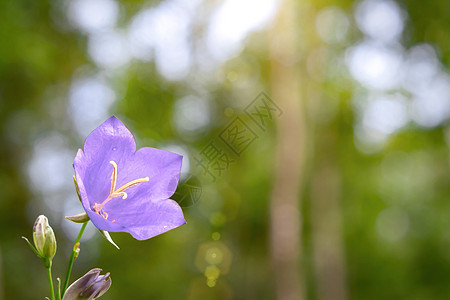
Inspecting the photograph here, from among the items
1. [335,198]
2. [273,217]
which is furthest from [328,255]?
[273,217]

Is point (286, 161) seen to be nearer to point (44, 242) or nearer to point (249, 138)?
point (249, 138)

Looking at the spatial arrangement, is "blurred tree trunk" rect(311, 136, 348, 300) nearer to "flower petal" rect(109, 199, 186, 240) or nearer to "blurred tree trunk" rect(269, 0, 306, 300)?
"blurred tree trunk" rect(269, 0, 306, 300)

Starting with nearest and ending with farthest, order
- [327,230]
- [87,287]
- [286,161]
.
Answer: [87,287] < [286,161] < [327,230]

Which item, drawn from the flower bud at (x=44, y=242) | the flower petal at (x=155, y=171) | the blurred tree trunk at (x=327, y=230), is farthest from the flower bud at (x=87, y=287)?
the blurred tree trunk at (x=327, y=230)

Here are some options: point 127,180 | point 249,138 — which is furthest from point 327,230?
point 127,180

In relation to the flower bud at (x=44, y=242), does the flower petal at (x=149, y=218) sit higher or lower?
higher

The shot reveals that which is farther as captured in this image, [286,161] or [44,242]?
[286,161]

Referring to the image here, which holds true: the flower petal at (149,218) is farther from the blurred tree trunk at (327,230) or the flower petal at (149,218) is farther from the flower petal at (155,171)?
the blurred tree trunk at (327,230)
